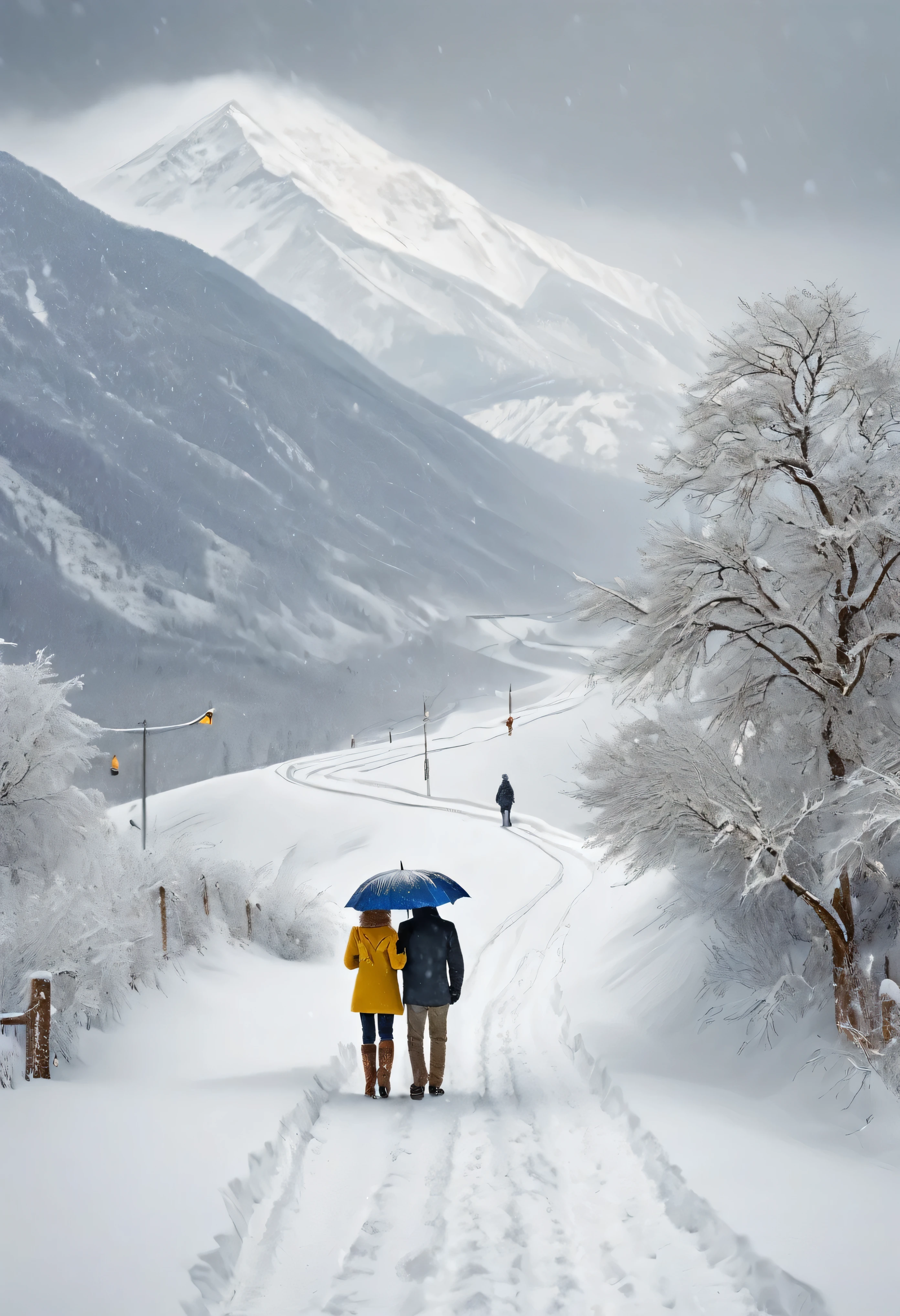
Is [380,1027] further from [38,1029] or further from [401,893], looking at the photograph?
[38,1029]

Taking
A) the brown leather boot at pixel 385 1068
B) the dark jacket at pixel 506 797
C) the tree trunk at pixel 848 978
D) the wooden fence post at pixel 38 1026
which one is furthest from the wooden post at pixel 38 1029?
the dark jacket at pixel 506 797

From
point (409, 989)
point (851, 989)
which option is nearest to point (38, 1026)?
point (409, 989)

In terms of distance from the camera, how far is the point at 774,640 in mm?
10203

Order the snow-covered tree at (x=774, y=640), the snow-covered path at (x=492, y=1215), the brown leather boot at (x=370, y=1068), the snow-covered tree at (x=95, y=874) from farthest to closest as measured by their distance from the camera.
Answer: the snow-covered tree at (x=95, y=874)
the snow-covered tree at (x=774, y=640)
the brown leather boot at (x=370, y=1068)
the snow-covered path at (x=492, y=1215)

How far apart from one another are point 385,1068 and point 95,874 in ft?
15.5

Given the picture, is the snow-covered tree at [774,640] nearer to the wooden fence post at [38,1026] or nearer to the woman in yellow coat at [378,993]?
the woman in yellow coat at [378,993]

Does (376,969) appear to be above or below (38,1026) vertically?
above

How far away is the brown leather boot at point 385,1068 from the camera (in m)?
7.64

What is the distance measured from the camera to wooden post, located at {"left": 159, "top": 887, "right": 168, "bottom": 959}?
11.3 metres

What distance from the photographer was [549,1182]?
18.9 ft

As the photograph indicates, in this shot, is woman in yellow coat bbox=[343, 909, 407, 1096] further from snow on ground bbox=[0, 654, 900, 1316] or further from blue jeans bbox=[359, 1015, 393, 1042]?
snow on ground bbox=[0, 654, 900, 1316]

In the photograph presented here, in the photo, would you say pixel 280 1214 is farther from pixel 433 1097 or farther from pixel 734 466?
pixel 734 466

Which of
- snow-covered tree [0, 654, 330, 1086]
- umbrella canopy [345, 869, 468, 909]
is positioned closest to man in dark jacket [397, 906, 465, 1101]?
umbrella canopy [345, 869, 468, 909]

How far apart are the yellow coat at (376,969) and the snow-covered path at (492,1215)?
2.15 feet
